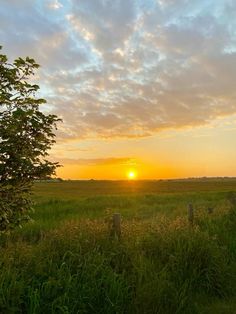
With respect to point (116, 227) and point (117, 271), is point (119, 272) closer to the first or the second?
point (117, 271)

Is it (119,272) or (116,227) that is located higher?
(116,227)

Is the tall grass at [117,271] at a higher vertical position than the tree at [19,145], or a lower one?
lower

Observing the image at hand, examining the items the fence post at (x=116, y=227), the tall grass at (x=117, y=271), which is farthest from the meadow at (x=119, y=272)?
the fence post at (x=116, y=227)

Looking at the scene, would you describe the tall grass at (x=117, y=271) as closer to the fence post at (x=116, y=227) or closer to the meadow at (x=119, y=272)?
the meadow at (x=119, y=272)

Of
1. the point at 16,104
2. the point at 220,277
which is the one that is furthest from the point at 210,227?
the point at 16,104

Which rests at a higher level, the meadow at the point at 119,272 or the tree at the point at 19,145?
the tree at the point at 19,145

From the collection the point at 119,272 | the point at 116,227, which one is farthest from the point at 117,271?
the point at 116,227

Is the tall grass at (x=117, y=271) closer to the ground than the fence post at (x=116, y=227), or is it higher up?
closer to the ground

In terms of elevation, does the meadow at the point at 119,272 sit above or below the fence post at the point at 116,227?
below

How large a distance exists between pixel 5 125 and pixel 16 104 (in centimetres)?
50

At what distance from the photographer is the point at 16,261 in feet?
23.7

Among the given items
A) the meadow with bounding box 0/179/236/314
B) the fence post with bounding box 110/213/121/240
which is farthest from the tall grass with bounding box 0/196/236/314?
the fence post with bounding box 110/213/121/240

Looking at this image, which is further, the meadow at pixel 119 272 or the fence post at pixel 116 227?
the fence post at pixel 116 227

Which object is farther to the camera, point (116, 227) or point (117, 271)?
point (116, 227)
